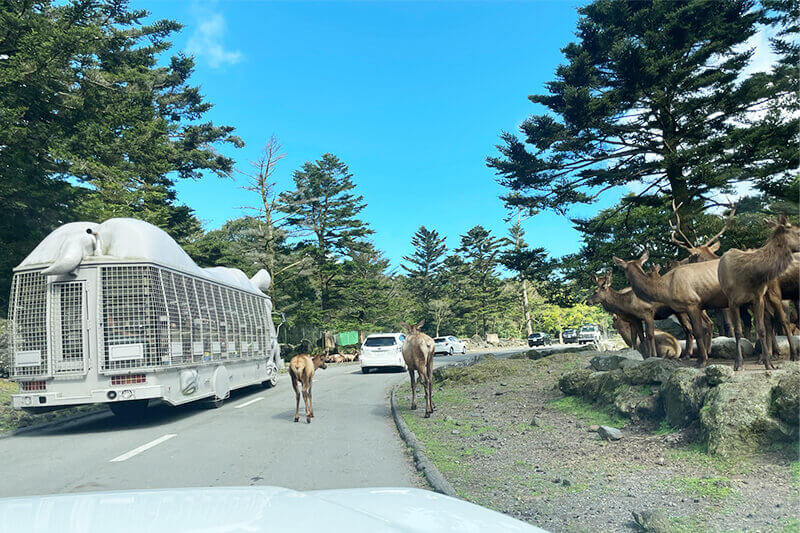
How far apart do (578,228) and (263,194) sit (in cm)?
2328

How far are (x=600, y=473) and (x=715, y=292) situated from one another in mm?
5735

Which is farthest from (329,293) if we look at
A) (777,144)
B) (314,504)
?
(314,504)

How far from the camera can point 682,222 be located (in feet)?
59.6

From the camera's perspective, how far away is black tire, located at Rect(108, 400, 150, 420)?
12500 mm

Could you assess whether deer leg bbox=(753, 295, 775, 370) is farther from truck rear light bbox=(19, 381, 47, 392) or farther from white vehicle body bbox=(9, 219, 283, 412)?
truck rear light bbox=(19, 381, 47, 392)

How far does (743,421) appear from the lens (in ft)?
18.4

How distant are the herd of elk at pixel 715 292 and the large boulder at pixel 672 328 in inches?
136

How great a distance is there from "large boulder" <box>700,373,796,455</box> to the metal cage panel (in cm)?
1088

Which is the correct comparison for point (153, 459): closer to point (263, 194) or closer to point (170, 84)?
point (263, 194)

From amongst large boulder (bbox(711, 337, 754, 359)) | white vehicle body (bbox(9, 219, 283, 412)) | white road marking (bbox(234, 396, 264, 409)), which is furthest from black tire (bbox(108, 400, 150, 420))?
large boulder (bbox(711, 337, 754, 359))

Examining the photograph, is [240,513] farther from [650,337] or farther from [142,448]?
[650,337]

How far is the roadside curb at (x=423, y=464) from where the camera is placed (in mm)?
5262

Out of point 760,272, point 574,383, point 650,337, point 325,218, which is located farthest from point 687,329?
point 325,218

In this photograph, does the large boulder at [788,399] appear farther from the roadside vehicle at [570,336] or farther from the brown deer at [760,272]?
the roadside vehicle at [570,336]
